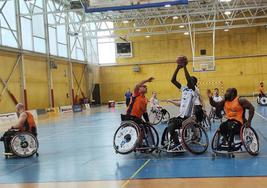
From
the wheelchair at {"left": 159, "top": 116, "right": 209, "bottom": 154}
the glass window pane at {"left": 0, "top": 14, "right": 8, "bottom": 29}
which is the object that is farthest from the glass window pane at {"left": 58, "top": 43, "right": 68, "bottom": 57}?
the wheelchair at {"left": 159, "top": 116, "right": 209, "bottom": 154}

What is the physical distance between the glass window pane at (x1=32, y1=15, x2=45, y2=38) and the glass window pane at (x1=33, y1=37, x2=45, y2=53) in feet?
1.23

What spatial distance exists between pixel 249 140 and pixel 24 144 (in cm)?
498

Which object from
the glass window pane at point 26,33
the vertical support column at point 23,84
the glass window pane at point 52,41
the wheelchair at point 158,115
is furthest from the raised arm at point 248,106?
the glass window pane at point 52,41

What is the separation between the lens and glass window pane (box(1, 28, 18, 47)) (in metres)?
24.8

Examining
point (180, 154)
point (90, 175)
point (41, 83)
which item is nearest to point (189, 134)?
point (180, 154)

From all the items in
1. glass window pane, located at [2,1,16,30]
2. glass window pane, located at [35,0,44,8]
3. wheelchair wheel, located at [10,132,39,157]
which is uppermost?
glass window pane, located at [35,0,44,8]

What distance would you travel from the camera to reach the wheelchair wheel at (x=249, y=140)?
280 inches

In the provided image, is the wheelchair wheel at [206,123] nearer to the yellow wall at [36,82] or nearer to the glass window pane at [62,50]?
the yellow wall at [36,82]

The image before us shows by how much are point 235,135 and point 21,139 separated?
188 inches

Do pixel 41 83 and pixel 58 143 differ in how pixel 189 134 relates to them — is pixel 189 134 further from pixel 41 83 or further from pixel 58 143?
pixel 41 83

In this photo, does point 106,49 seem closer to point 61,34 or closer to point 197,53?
point 61,34

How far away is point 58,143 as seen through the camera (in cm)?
1144

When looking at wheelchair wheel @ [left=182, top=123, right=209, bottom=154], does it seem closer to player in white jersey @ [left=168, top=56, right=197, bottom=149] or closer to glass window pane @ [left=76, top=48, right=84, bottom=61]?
player in white jersey @ [left=168, top=56, right=197, bottom=149]

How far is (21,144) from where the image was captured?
29.8ft
